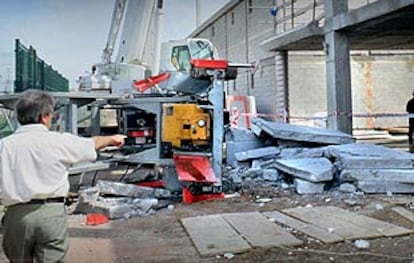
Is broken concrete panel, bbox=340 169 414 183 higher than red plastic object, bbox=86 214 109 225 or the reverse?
higher

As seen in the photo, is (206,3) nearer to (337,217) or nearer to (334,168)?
(334,168)

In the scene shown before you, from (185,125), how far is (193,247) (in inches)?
113

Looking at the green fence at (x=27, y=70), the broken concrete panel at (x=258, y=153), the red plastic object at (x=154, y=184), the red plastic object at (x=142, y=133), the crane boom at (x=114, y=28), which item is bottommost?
the red plastic object at (x=154, y=184)

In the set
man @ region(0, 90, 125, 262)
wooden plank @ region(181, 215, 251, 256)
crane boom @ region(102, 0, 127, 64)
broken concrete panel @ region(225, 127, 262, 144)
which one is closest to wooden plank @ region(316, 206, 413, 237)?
wooden plank @ region(181, 215, 251, 256)

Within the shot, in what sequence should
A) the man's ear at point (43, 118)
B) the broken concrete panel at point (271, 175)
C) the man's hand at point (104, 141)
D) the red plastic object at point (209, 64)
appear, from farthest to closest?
the broken concrete panel at point (271, 175) < the red plastic object at point (209, 64) < the man's hand at point (104, 141) < the man's ear at point (43, 118)

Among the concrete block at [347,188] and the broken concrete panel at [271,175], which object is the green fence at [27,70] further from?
the concrete block at [347,188]

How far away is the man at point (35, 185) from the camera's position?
2766 mm

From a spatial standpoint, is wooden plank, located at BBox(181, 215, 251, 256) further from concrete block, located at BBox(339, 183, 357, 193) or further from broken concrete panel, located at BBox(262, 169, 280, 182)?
broken concrete panel, located at BBox(262, 169, 280, 182)

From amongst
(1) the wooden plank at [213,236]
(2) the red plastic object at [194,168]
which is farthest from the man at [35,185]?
(2) the red plastic object at [194,168]

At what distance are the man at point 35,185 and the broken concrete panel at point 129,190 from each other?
512cm

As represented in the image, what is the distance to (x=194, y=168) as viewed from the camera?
7.87 meters

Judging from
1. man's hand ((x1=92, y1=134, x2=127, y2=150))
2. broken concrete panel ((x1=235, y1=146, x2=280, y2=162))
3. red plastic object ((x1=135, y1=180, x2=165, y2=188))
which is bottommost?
red plastic object ((x1=135, y1=180, x2=165, y2=188))

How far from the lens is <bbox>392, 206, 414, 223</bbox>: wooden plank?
6.50 meters

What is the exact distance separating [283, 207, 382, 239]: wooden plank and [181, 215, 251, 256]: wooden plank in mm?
1002
